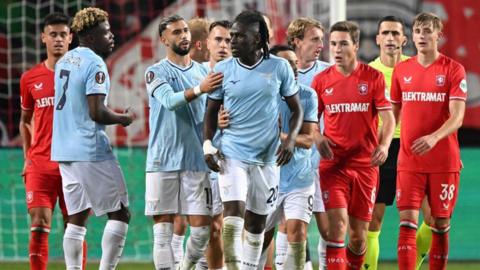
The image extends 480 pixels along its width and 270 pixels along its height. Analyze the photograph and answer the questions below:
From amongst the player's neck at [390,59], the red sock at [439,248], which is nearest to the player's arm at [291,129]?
the red sock at [439,248]

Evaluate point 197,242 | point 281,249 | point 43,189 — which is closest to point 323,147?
point 281,249

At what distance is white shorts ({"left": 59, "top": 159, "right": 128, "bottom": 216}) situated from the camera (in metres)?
8.00

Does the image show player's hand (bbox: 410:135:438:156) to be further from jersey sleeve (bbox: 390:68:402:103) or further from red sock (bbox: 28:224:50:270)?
red sock (bbox: 28:224:50:270)

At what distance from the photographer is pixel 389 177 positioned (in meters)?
9.74

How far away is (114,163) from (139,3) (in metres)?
7.32

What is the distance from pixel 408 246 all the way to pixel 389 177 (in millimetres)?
1089

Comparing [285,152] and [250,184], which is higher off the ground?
[285,152]

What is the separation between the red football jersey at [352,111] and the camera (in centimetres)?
864

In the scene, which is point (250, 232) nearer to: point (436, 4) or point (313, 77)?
point (313, 77)

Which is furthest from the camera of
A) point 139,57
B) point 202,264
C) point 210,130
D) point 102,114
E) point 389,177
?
point 139,57

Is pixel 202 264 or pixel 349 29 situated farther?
pixel 202 264

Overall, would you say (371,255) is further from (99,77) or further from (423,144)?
(99,77)

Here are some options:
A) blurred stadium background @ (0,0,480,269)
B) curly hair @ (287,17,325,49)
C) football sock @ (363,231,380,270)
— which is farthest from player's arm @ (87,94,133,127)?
blurred stadium background @ (0,0,480,269)

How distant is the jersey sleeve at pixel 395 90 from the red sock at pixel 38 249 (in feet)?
8.46
